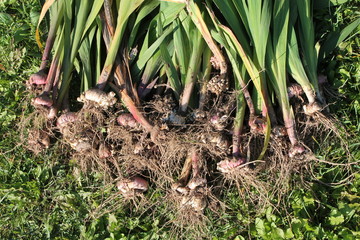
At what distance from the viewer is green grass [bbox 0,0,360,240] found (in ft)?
6.24

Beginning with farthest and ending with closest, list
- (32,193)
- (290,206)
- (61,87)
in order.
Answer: (32,193)
(290,206)
(61,87)

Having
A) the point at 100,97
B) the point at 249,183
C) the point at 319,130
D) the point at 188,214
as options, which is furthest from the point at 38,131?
the point at 319,130

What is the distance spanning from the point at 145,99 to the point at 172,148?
29 centimetres

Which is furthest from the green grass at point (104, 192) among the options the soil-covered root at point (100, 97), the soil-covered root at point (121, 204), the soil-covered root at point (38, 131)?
the soil-covered root at point (100, 97)

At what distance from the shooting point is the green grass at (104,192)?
1902 millimetres

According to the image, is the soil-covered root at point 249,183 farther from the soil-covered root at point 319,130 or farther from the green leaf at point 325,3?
the green leaf at point 325,3

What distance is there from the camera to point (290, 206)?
76.6 inches

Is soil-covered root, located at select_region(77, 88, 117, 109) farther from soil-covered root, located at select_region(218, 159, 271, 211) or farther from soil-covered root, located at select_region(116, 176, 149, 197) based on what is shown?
soil-covered root, located at select_region(218, 159, 271, 211)

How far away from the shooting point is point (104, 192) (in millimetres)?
2055

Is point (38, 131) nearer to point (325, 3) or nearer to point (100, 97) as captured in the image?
point (100, 97)

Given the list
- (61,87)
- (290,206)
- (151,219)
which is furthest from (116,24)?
(290,206)

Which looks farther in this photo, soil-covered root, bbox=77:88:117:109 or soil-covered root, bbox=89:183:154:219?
soil-covered root, bbox=89:183:154:219

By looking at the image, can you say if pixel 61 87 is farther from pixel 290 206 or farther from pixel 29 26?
pixel 290 206

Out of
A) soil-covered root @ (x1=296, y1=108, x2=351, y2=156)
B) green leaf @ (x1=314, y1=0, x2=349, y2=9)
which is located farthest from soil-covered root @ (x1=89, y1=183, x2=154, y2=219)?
green leaf @ (x1=314, y1=0, x2=349, y2=9)
